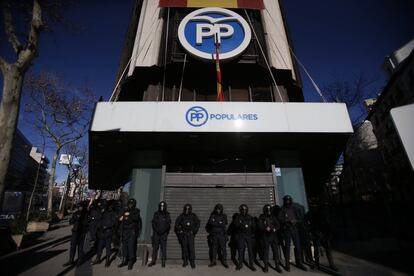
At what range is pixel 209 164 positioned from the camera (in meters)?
9.50

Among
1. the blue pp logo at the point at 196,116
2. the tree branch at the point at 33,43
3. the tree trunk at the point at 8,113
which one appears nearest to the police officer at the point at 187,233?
the blue pp logo at the point at 196,116

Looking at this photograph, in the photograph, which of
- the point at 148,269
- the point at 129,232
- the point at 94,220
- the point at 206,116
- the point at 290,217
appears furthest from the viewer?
the point at 94,220

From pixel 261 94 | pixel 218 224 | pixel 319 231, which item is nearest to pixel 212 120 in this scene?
pixel 218 224

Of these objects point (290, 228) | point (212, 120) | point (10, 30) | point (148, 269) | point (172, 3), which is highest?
point (172, 3)

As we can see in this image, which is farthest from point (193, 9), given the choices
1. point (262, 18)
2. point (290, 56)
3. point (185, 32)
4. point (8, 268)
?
point (8, 268)

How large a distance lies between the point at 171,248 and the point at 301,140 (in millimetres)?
6665

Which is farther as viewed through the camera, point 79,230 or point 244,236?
point 79,230

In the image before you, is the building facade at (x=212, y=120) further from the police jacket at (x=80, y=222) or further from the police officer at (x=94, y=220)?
the police jacket at (x=80, y=222)

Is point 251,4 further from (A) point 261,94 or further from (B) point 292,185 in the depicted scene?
(B) point 292,185

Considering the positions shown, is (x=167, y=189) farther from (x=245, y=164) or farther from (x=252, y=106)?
(x=252, y=106)

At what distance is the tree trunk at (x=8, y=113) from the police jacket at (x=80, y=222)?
3.03m

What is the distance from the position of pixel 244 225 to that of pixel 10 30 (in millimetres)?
8852

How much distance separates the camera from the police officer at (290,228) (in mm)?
6941

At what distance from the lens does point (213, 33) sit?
11148 millimetres
